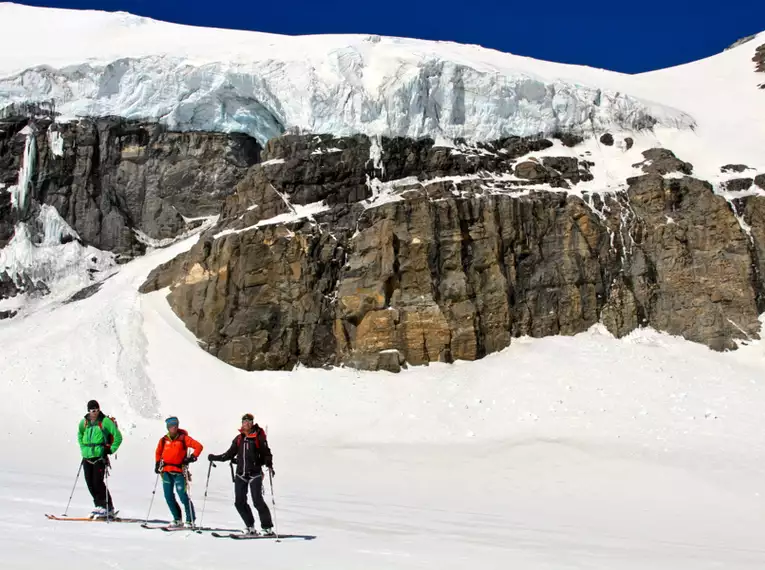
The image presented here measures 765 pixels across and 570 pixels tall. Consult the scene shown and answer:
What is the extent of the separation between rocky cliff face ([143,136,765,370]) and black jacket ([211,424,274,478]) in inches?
578

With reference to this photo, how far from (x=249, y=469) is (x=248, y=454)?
0.61 ft

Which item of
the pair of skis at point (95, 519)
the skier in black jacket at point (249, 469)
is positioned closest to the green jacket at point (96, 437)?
the pair of skis at point (95, 519)

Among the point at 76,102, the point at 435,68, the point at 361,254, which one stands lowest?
the point at 361,254

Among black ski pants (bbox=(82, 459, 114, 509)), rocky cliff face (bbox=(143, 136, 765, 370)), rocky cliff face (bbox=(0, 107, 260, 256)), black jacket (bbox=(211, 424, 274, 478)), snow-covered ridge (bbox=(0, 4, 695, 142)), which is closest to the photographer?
black jacket (bbox=(211, 424, 274, 478))

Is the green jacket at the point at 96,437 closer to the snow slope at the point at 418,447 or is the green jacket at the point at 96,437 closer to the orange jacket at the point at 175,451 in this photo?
the orange jacket at the point at 175,451

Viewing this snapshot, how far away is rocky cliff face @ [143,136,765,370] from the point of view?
24969 millimetres

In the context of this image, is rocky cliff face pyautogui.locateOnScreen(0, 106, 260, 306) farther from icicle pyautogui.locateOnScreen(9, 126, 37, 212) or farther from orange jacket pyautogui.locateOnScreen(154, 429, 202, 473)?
orange jacket pyautogui.locateOnScreen(154, 429, 202, 473)

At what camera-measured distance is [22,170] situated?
105 feet

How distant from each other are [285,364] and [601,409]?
10375 millimetres

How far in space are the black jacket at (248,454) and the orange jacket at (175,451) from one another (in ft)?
1.67

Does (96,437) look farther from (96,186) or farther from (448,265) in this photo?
(96,186)

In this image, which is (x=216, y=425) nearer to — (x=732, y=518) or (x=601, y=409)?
(x=601, y=409)

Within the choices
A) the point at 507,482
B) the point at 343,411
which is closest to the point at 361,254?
the point at 343,411

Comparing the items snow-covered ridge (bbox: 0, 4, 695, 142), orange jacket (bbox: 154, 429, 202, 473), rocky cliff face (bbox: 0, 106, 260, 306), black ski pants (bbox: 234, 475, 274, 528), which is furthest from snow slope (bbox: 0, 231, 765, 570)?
snow-covered ridge (bbox: 0, 4, 695, 142)
